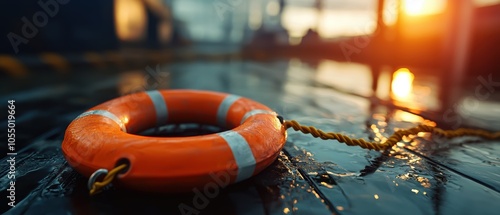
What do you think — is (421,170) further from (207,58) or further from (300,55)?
(300,55)

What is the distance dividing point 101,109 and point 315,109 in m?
2.01

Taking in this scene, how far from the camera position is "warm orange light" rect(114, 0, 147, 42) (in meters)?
7.47

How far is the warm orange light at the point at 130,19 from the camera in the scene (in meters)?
7.47

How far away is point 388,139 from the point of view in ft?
5.96

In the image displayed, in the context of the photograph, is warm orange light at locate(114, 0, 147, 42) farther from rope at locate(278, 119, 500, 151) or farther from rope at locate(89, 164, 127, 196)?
rope at locate(89, 164, 127, 196)

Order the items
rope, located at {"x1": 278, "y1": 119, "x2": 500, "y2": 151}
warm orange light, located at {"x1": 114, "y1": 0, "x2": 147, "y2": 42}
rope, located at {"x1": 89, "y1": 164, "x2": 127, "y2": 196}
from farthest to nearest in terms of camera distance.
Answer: warm orange light, located at {"x1": 114, "y1": 0, "x2": 147, "y2": 42} → rope, located at {"x1": 278, "y1": 119, "x2": 500, "y2": 151} → rope, located at {"x1": 89, "y1": 164, "x2": 127, "y2": 196}

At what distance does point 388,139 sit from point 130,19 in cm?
859

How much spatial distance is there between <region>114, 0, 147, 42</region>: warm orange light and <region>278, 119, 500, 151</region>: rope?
7.01m

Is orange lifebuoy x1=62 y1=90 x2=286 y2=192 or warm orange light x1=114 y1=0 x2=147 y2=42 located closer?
orange lifebuoy x1=62 y1=90 x2=286 y2=192

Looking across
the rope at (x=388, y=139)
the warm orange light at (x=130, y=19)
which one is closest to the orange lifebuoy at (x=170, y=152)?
the rope at (x=388, y=139)

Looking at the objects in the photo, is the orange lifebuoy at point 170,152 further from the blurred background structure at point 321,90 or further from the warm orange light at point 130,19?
the warm orange light at point 130,19

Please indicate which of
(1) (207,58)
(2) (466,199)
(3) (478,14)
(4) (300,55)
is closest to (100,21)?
(1) (207,58)

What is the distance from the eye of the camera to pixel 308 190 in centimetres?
130

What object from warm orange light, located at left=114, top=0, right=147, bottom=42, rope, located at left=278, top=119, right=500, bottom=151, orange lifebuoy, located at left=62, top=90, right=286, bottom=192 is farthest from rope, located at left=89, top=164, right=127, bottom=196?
warm orange light, located at left=114, top=0, right=147, bottom=42
